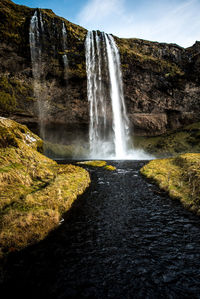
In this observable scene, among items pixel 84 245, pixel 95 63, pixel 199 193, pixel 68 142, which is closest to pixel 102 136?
pixel 68 142

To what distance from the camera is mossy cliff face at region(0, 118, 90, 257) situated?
5.96 metres

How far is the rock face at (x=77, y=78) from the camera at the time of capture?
118 ft

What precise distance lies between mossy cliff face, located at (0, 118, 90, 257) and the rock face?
98.3ft

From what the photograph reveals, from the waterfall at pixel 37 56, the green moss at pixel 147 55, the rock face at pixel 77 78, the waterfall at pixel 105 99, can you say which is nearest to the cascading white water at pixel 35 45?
the waterfall at pixel 37 56

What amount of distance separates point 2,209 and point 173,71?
5669 centimetres

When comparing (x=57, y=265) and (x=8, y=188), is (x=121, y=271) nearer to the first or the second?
(x=57, y=265)

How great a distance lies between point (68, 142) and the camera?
52438 millimetres

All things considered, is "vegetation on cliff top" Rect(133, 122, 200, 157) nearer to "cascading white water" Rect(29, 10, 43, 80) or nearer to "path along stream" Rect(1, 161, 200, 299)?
"cascading white water" Rect(29, 10, 43, 80)

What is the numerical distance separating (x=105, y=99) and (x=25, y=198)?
4167 centimetres

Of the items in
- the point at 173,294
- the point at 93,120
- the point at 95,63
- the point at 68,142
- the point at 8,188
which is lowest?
the point at 173,294

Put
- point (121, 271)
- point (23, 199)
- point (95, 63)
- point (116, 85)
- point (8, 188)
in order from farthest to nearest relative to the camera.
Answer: point (116, 85) < point (95, 63) < point (8, 188) < point (23, 199) < point (121, 271)

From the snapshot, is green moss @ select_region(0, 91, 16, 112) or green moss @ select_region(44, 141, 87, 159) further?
green moss @ select_region(44, 141, 87, 159)

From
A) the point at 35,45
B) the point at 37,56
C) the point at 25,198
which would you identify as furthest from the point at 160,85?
the point at 25,198

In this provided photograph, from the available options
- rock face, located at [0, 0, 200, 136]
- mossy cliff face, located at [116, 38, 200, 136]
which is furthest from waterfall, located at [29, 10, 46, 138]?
mossy cliff face, located at [116, 38, 200, 136]
